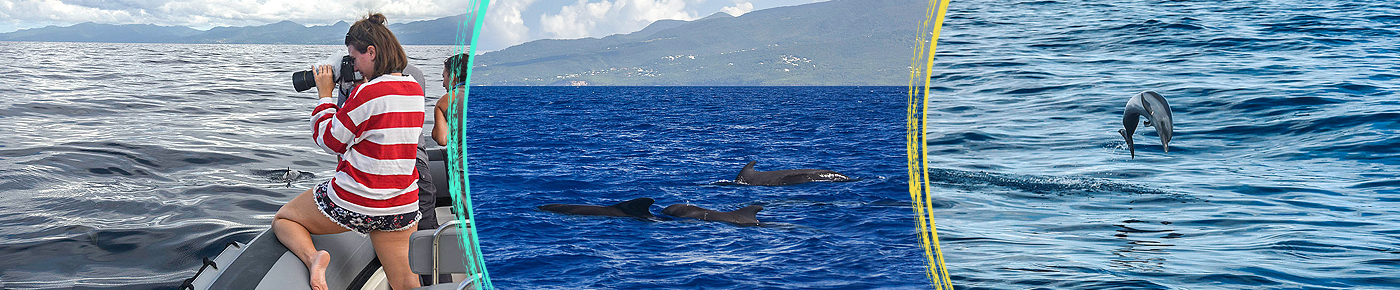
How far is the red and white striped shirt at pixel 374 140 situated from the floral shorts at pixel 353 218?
1.2 inches

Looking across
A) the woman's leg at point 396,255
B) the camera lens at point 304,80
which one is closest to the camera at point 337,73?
the camera lens at point 304,80

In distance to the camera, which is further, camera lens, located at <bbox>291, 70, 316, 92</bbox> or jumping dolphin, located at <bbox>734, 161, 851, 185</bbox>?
jumping dolphin, located at <bbox>734, 161, 851, 185</bbox>

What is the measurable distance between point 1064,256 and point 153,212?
359 inches

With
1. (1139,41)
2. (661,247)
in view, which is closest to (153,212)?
(661,247)

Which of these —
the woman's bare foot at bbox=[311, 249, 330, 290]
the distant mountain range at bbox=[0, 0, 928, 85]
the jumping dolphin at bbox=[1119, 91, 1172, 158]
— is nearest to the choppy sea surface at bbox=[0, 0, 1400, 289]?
the woman's bare foot at bbox=[311, 249, 330, 290]

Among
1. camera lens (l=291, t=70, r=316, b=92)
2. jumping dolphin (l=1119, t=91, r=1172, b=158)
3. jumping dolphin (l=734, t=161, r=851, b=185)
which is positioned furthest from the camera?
jumping dolphin (l=734, t=161, r=851, b=185)

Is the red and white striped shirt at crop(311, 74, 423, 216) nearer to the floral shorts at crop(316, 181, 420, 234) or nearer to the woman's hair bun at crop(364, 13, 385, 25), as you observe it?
the floral shorts at crop(316, 181, 420, 234)

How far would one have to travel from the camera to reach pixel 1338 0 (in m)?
27.3

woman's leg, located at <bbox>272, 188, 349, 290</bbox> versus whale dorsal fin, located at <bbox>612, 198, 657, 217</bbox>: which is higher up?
woman's leg, located at <bbox>272, 188, 349, 290</bbox>

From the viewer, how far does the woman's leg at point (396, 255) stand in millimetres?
3125

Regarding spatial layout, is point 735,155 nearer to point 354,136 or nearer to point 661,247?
point 661,247

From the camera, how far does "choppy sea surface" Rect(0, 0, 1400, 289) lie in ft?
22.6

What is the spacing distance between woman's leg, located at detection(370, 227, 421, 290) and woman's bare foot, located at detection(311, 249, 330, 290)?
22 centimetres

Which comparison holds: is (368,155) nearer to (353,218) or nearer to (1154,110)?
(353,218)
